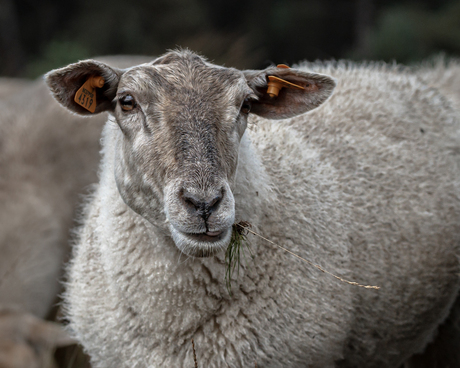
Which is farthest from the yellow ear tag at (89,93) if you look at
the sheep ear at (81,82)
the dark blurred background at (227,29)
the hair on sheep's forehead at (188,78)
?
the dark blurred background at (227,29)

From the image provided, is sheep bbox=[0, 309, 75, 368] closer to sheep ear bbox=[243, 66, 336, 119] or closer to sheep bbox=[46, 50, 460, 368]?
sheep bbox=[46, 50, 460, 368]

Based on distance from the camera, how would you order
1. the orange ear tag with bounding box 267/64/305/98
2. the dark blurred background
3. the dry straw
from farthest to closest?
the dark blurred background < the orange ear tag with bounding box 267/64/305/98 < the dry straw

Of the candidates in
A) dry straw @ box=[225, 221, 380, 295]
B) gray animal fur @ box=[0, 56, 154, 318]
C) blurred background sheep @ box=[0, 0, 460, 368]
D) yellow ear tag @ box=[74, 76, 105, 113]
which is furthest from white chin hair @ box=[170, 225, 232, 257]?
gray animal fur @ box=[0, 56, 154, 318]

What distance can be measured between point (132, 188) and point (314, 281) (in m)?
1.11

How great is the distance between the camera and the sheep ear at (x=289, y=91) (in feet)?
9.21

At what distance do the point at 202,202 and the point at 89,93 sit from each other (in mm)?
921

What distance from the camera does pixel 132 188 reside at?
2.62 metres

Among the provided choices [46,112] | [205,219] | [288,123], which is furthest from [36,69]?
[205,219]

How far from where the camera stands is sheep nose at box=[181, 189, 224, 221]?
2.23m

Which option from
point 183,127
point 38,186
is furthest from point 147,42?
point 183,127

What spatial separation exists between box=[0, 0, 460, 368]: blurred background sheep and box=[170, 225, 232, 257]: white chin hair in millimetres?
2038

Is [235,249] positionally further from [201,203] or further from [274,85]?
[274,85]

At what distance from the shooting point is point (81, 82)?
9.05 ft

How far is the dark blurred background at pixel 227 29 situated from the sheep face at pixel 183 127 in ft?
27.1
